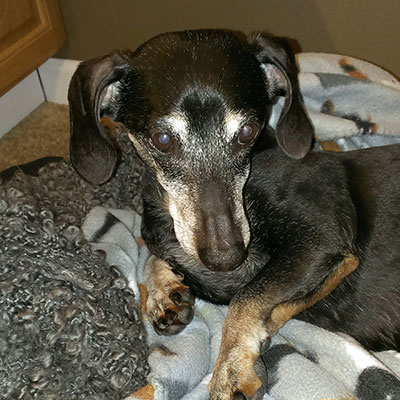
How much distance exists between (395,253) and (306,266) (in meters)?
0.31

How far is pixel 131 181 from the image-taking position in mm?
2701

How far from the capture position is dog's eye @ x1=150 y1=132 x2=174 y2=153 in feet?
6.09

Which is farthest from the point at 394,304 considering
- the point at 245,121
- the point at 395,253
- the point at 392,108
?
the point at 392,108

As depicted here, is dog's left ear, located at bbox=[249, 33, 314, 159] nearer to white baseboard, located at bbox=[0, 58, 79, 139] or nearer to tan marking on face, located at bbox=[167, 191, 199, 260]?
tan marking on face, located at bbox=[167, 191, 199, 260]

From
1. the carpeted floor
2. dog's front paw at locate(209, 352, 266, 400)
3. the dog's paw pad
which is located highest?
dog's front paw at locate(209, 352, 266, 400)

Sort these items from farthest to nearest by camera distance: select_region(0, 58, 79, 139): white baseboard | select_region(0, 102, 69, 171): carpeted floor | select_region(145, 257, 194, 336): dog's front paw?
select_region(0, 58, 79, 139): white baseboard → select_region(0, 102, 69, 171): carpeted floor → select_region(145, 257, 194, 336): dog's front paw

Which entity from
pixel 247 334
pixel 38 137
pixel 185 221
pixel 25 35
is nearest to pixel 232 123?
pixel 185 221

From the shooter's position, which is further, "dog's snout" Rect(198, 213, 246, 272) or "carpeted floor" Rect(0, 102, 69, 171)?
"carpeted floor" Rect(0, 102, 69, 171)

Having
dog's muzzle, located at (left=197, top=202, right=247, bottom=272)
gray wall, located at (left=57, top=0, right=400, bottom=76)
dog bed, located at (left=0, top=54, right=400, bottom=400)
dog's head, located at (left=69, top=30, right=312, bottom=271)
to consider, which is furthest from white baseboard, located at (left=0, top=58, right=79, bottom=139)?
dog's muzzle, located at (left=197, top=202, right=247, bottom=272)

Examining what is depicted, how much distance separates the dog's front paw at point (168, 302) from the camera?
2.05m

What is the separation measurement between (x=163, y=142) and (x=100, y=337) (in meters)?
0.64

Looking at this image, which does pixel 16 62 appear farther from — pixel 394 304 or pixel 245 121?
pixel 394 304

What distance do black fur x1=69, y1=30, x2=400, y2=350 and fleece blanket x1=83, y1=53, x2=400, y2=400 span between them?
128 millimetres

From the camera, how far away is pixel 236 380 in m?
1.75
